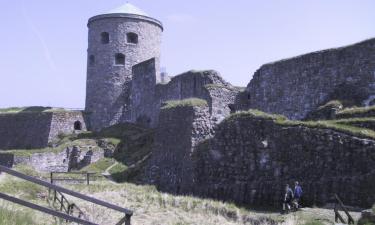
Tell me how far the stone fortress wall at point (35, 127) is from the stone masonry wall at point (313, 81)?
583 inches

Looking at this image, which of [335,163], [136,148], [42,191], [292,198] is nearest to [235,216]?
[292,198]

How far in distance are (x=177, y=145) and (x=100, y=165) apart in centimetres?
836

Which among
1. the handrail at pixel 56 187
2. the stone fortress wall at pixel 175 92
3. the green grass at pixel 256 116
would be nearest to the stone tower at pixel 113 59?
the stone fortress wall at pixel 175 92

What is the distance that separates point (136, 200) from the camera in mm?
15641

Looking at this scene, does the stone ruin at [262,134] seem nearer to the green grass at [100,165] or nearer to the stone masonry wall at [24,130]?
the green grass at [100,165]

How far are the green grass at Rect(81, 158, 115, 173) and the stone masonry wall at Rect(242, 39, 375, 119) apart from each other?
6.81 metres

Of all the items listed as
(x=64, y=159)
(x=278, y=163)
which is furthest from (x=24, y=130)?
(x=278, y=163)

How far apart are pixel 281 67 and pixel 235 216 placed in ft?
35.5

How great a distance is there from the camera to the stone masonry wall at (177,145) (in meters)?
17.5

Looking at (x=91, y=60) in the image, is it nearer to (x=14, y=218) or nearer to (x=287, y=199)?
(x=287, y=199)

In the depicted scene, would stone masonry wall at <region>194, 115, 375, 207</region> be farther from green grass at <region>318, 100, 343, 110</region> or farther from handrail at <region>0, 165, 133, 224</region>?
handrail at <region>0, 165, 133, 224</region>

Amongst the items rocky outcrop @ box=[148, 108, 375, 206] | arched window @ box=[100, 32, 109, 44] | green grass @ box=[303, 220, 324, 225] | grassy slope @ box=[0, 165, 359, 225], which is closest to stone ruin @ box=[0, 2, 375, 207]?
rocky outcrop @ box=[148, 108, 375, 206]

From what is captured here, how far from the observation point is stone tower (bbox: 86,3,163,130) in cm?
3591

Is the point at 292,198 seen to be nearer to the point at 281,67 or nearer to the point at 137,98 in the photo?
the point at 281,67
